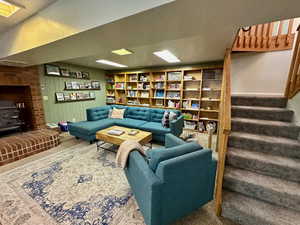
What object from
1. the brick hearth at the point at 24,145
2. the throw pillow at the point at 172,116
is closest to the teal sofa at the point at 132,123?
the throw pillow at the point at 172,116

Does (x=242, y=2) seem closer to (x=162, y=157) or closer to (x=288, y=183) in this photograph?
(x=162, y=157)

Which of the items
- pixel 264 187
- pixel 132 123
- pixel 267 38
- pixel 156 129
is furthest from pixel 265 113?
pixel 132 123

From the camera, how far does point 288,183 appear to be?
4.82 feet

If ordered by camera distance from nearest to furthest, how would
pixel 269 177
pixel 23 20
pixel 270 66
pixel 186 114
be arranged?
pixel 269 177
pixel 23 20
pixel 270 66
pixel 186 114

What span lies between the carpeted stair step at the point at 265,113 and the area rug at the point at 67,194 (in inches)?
88.2

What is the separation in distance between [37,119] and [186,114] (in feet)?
15.4

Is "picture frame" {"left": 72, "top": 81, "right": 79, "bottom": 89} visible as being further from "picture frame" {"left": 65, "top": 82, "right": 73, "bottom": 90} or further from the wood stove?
the wood stove

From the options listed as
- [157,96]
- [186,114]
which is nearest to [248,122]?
[186,114]

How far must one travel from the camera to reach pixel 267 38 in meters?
2.88

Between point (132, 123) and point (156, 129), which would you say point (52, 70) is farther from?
point (156, 129)

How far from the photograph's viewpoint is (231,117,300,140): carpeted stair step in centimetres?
181

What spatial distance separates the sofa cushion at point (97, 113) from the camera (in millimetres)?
3947

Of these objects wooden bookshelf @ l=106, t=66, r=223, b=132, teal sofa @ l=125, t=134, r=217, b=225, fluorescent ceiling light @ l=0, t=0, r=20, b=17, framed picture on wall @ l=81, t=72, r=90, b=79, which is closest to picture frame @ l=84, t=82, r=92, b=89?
framed picture on wall @ l=81, t=72, r=90, b=79

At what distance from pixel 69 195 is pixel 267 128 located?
3.02 metres
